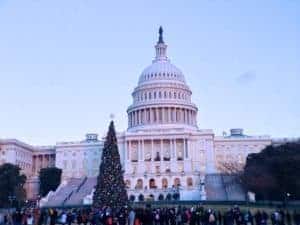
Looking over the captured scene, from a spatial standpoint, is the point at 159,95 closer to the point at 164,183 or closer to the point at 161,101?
the point at 161,101

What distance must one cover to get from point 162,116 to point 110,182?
215ft

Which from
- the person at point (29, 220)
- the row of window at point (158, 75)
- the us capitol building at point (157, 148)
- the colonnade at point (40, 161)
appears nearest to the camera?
the person at point (29, 220)

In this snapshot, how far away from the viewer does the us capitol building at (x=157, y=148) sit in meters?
88.8

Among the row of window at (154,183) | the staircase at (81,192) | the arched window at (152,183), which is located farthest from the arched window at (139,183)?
the staircase at (81,192)

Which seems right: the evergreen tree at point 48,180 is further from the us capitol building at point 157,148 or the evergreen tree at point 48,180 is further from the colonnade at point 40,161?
the colonnade at point 40,161

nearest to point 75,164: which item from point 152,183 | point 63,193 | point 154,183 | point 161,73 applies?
point 63,193

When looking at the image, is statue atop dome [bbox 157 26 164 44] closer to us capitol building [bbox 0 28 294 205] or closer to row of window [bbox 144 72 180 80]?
us capitol building [bbox 0 28 294 205]

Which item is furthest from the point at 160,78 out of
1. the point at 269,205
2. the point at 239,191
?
the point at 269,205

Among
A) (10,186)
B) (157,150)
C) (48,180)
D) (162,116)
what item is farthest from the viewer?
(162,116)

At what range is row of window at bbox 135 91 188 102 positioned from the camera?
109m

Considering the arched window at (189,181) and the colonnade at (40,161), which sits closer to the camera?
the arched window at (189,181)

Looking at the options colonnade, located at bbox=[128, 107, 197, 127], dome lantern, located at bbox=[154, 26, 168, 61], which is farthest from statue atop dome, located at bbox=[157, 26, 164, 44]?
colonnade, located at bbox=[128, 107, 197, 127]

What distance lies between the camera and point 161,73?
368 ft

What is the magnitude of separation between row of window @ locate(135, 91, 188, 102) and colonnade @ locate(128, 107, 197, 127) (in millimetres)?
3157
